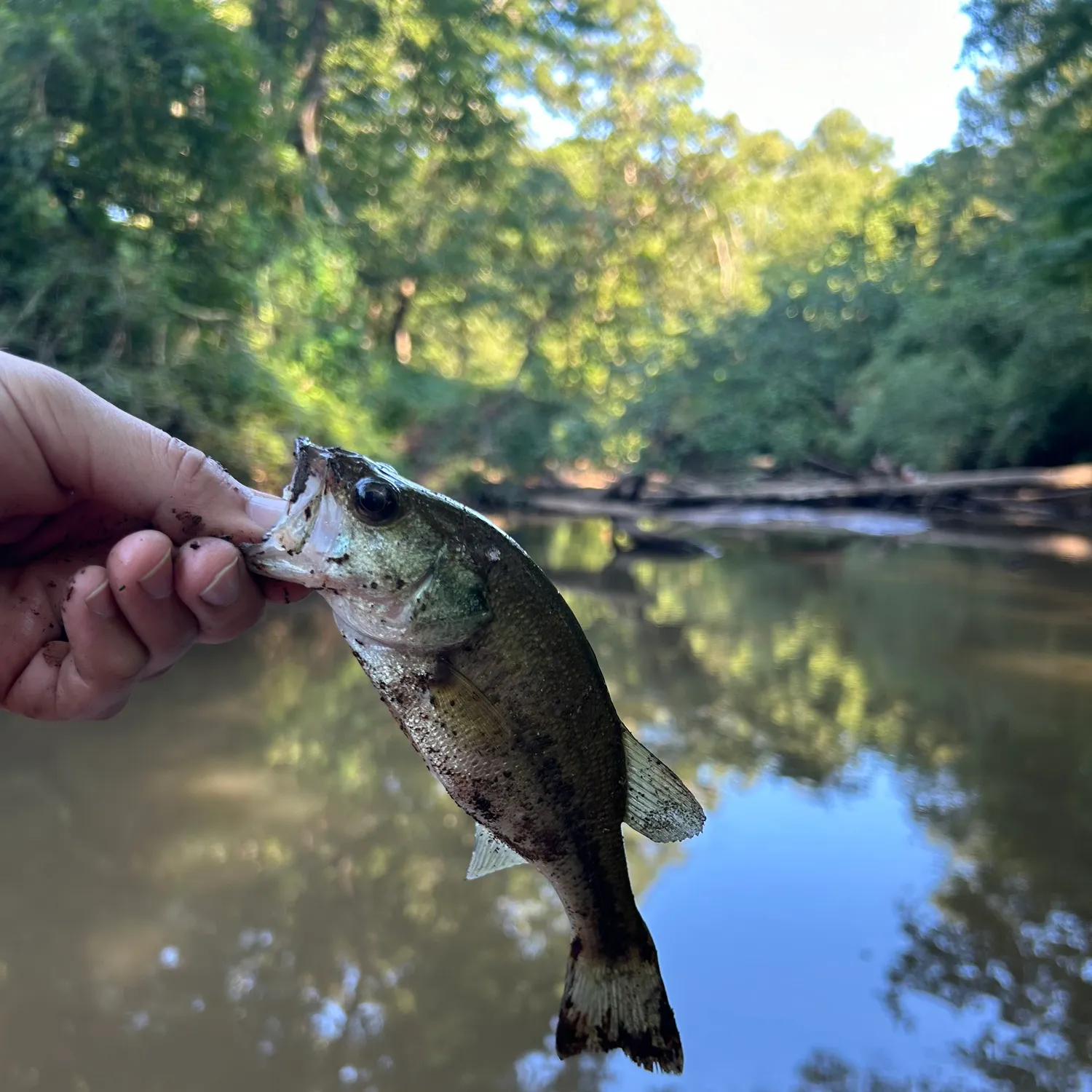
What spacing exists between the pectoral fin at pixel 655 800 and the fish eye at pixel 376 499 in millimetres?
554

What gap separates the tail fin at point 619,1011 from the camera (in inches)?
54.0

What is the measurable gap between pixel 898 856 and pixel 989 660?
3533 millimetres

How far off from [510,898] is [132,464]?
112 inches

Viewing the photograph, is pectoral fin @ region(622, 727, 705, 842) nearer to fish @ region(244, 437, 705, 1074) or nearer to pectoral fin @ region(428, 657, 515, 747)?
fish @ region(244, 437, 705, 1074)

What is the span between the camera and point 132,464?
1.59 metres

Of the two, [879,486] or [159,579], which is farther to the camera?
[879,486]

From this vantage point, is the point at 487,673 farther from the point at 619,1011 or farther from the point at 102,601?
the point at 102,601

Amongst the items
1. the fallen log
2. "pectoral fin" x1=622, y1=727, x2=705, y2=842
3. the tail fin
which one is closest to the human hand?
"pectoral fin" x1=622, y1=727, x2=705, y2=842

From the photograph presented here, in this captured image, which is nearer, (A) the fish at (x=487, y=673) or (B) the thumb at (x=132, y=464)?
(A) the fish at (x=487, y=673)

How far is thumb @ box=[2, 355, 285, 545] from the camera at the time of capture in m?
1.55

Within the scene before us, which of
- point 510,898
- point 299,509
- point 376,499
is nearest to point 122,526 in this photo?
point 299,509

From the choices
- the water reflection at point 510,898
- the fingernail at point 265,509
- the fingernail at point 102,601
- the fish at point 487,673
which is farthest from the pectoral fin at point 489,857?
the water reflection at point 510,898

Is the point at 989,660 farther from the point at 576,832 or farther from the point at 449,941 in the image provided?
the point at 576,832

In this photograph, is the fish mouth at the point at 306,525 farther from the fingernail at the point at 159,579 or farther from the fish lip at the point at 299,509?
the fingernail at the point at 159,579
